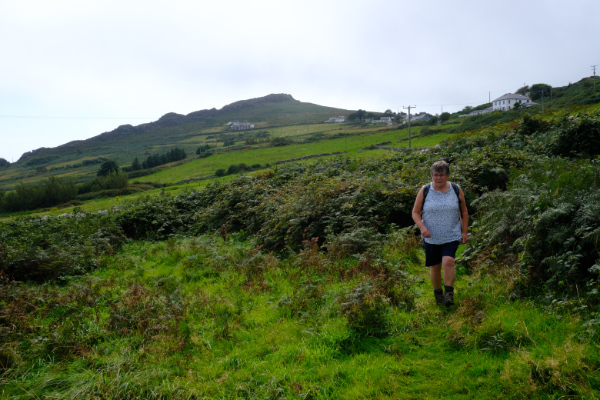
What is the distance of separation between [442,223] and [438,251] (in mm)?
448

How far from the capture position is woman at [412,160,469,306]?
5.11 meters

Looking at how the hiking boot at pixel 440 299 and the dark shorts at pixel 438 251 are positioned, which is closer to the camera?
the dark shorts at pixel 438 251

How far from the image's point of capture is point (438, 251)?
5.29 meters

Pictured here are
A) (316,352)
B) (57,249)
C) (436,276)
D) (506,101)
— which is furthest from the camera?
(506,101)

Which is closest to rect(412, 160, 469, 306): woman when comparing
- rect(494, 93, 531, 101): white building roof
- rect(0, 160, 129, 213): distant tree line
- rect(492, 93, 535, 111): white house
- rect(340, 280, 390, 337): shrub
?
rect(340, 280, 390, 337): shrub

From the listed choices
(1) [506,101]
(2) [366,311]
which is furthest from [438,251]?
(1) [506,101]

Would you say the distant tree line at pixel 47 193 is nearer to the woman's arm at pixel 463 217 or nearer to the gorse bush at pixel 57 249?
the gorse bush at pixel 57 249

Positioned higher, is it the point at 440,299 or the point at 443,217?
the point at 443,217

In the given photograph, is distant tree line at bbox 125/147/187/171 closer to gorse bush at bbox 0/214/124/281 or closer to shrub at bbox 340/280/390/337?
gorse bush at bbox 0/214/124/281

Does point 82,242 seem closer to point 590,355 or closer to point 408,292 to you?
point 408,292

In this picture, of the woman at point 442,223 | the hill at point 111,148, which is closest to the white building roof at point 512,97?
the hill at point 111,148

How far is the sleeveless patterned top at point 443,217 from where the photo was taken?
5.12m

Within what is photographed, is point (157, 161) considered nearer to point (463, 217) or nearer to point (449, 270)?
point (463, 217)

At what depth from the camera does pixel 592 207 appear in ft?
15.1
